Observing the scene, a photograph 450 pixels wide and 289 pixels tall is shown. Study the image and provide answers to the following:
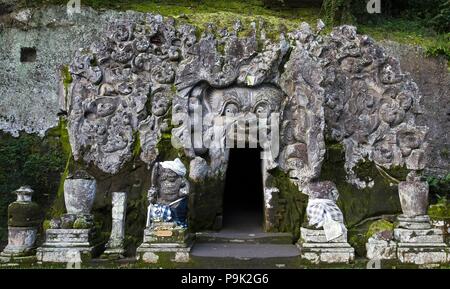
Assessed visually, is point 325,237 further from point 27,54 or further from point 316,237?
point 27,54

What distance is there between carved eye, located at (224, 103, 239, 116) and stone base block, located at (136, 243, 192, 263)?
116 inches

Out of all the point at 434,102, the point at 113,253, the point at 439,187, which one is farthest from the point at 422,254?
the point at 434,102

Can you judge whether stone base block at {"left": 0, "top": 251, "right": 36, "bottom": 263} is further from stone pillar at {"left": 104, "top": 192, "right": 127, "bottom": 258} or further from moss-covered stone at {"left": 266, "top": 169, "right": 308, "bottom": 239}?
moss-covered stone at {"left": 266, "top": 169, "right": 308, "bottom": 239}

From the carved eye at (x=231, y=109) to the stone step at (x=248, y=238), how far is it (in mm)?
2261

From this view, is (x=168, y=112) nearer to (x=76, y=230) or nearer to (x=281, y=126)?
(x=281, y=126)

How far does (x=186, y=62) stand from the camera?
10.3 metres

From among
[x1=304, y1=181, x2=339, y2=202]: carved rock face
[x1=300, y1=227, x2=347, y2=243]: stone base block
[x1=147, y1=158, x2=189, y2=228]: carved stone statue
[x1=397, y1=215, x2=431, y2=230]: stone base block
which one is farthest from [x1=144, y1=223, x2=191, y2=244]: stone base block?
[x1=397, y1=215, x2=431, y2=230]: stone base block

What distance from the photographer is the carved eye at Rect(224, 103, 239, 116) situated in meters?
10.4

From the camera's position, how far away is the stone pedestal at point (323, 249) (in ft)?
27.6

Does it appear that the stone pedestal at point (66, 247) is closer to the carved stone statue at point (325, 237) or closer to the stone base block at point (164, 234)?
the stone base block at point (164, 234)

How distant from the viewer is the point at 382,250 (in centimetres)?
881

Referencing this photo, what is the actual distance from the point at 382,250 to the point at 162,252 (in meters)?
3.47

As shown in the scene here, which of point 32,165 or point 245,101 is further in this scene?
point 32,165

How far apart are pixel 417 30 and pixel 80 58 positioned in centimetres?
1015
